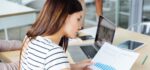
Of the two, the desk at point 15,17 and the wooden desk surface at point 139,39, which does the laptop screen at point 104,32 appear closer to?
the wooden desk surface at point 139,39

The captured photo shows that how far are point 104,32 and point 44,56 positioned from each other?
2.40ft

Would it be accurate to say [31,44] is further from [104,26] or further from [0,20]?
[0,20]

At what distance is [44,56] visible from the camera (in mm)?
1025

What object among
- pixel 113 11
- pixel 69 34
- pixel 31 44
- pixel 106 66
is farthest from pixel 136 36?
pixel 113 11

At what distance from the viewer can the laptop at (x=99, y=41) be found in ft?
5.27

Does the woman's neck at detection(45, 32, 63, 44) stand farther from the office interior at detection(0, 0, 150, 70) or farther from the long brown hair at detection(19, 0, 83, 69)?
the office interior at detection(0, 0, 150, 70)

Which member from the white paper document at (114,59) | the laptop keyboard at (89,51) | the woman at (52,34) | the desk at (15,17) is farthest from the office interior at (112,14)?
the woman at (52,34)

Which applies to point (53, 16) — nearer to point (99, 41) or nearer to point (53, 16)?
point (53, 16)

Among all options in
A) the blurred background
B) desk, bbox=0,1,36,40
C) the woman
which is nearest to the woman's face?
the woman

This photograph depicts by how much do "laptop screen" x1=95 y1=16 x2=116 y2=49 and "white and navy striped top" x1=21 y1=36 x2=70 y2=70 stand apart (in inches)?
24.4

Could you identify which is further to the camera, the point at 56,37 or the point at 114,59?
the point at 114,59

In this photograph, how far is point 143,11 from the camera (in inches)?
149

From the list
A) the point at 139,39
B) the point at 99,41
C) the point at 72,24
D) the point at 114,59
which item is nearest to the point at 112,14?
the point at 139,39

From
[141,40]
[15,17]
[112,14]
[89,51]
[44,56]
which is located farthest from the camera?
[112,14]
